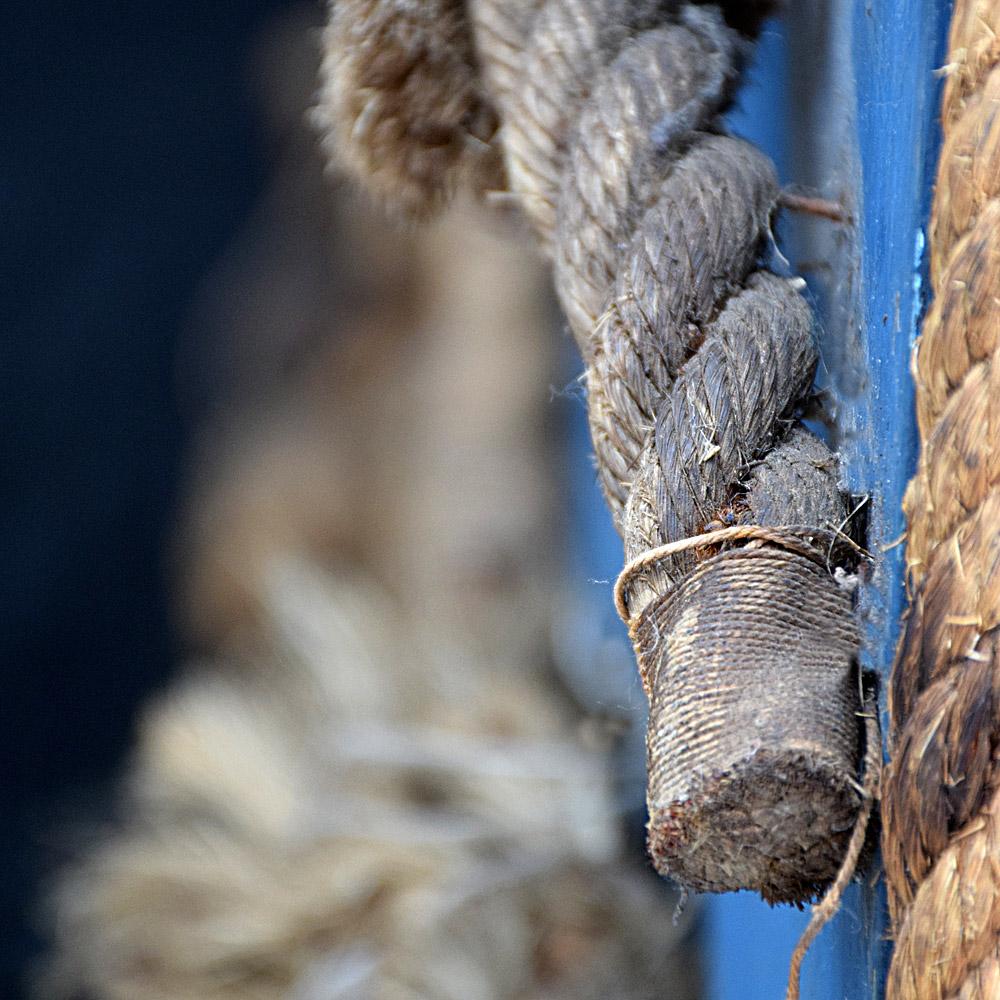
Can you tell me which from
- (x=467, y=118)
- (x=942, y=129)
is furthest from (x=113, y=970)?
(x=942, y=129)

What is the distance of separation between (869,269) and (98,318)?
1.97 meters

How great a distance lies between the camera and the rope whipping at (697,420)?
0.38 meters

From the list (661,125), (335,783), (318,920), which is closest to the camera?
(661,125)

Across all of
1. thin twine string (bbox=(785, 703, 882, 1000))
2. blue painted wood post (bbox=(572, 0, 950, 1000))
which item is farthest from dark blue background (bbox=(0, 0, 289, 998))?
thin twine string (bbox=(785, 703, 882, 1000))

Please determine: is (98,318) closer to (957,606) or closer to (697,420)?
(697,420)

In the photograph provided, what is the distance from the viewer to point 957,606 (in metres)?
0.35

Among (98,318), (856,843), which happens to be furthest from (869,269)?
(98,318)

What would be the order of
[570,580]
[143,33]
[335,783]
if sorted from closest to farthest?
1. [335,783]
2. [570,580]
3. [143,33]

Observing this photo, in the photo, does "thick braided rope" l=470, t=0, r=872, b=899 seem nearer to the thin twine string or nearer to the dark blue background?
the thin twine string

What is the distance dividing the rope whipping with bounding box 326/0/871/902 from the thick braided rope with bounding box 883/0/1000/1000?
3cm

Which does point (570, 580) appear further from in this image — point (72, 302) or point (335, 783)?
point (72, 302)

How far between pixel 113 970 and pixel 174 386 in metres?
1.07

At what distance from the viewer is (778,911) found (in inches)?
25.1

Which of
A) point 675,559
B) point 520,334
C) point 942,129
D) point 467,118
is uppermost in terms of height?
point 520,334
